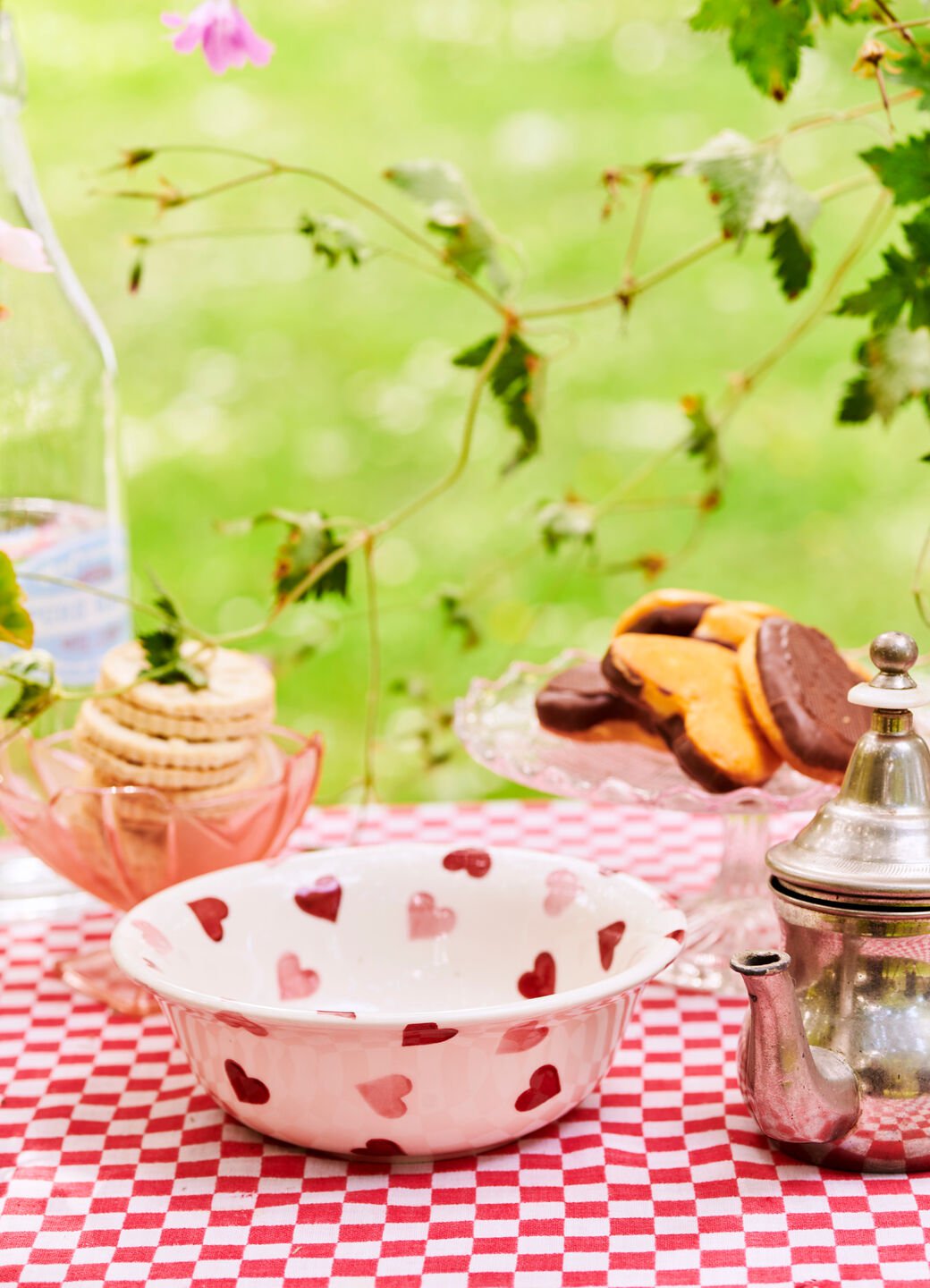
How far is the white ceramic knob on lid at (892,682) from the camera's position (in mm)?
560

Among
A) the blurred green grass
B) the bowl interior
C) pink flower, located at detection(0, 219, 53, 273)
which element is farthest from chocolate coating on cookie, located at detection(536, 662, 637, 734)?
the blurred green grass

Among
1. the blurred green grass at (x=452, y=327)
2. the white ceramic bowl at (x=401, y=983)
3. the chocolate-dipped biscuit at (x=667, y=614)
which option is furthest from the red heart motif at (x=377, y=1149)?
the blurred green grass at (x=452, y=327)

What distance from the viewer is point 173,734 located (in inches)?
30.3

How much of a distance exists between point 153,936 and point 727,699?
0.30m

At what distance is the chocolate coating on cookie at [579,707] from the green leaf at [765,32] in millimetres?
315

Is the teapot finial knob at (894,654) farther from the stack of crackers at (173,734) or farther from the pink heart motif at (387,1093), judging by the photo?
the stack of crackers at (173,734)

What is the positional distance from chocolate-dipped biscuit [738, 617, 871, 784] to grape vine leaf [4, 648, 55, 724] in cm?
34

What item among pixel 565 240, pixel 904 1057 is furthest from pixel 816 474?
pixel 904 1057

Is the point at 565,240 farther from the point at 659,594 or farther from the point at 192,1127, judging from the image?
the point at 192,1127

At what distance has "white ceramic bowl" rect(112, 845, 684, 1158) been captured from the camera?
543 millimetres

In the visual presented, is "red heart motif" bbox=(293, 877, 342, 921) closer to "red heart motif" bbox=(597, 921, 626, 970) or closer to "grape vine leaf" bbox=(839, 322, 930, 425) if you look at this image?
"red heart motif" bbox=(597, 921, 626, 970)

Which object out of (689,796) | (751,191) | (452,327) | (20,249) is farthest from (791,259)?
(452,327)

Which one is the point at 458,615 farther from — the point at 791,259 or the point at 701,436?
the point at 791,259

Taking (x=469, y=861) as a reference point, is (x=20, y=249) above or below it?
above
